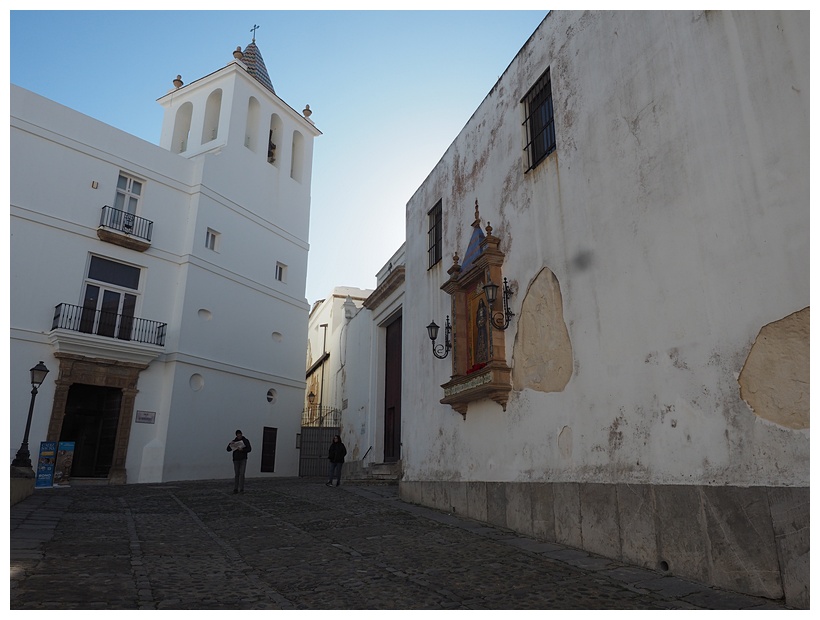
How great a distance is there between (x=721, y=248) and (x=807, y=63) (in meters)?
1.53

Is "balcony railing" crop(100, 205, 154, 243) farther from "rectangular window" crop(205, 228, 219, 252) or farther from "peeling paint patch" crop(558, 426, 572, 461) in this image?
"peeling paint patch" crop(558, 426, 572, 461)

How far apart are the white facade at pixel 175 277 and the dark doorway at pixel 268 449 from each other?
5 centimetres

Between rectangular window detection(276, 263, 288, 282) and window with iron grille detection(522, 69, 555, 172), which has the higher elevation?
rectangular window detection(276, 263, 288, 282)

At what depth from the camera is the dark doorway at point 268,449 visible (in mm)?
21266

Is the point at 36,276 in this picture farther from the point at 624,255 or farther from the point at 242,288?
the point at 624,255

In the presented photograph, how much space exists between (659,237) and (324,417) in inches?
840

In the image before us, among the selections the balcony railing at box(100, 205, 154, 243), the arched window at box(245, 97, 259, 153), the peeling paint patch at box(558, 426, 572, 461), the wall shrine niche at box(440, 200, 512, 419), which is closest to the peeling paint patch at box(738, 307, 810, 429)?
the peeling paint patch at box(558, 426, 572, 461)

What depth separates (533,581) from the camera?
4984 mm

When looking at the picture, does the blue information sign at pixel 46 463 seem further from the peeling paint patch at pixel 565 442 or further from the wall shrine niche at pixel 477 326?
the peeling paint patch at pixel 565 442

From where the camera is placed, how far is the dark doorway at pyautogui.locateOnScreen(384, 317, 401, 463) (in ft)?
51.1

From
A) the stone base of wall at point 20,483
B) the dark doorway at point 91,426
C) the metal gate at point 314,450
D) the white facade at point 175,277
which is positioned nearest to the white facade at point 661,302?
the stone base of wall at point 20,483

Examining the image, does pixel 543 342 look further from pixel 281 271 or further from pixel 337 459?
pixel 281 271

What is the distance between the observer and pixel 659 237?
586 cm

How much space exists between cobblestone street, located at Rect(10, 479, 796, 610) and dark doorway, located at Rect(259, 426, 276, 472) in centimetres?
1205
